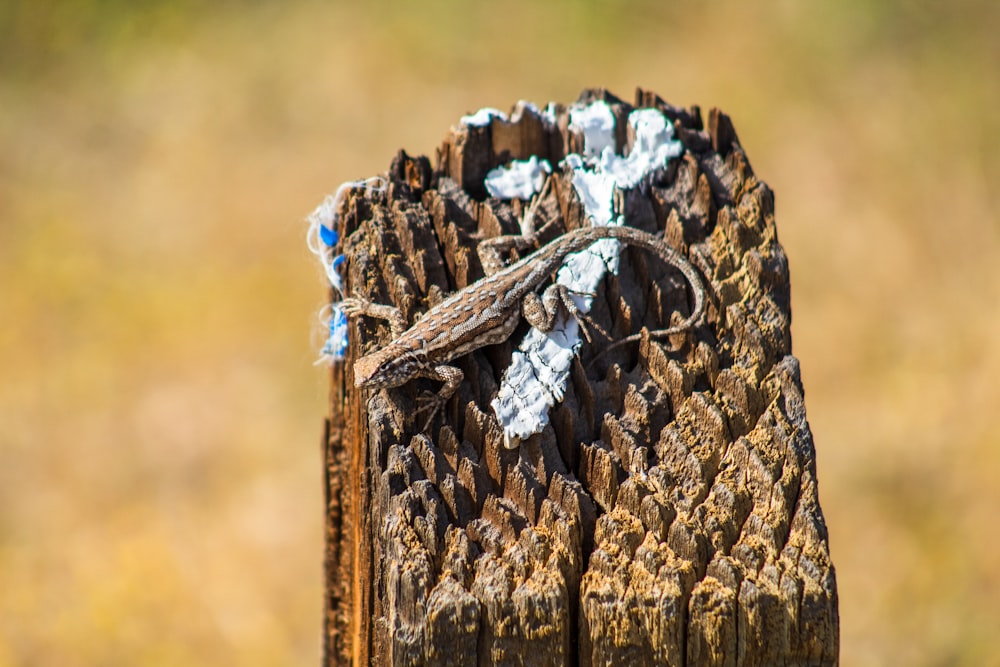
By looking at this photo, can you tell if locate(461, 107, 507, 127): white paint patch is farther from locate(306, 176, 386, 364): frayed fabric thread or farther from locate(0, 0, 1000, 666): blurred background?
locate(0, 0, 1000, 666): blurred background

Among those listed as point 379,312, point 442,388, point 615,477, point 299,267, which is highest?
point 299,267

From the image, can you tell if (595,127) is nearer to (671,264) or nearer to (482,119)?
(482,119)

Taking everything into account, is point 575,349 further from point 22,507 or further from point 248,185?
point 248,185

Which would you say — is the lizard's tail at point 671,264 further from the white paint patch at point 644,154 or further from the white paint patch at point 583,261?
the white paint patch at point 644,154

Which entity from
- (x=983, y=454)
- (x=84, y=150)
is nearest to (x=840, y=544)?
(x=983, y=454)

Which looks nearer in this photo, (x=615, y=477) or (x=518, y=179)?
(x=615, y=477)

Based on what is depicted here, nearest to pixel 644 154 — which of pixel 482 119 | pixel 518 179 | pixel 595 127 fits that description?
pixel 595 127
